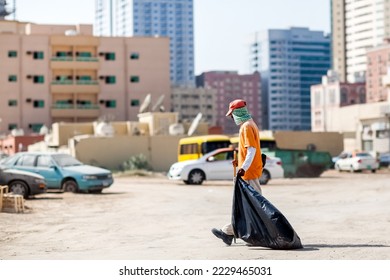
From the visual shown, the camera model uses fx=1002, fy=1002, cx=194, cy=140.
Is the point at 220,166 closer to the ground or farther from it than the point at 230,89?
closer to the ground

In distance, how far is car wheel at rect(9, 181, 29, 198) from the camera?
2573 cm

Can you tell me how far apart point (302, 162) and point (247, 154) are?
30501mm

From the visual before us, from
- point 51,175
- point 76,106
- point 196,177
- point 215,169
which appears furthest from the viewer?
point 76,106

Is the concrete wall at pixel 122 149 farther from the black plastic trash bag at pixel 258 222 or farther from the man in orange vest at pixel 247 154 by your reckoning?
the black plastic trash bag at pixel 258 222

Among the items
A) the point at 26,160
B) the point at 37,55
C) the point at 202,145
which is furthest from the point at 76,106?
the point at 26,160

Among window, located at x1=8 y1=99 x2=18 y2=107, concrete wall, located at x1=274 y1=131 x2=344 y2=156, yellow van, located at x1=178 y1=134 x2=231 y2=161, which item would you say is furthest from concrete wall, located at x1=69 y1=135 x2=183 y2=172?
yellow van, located at x1=178 y1=134 x2=231 y2=161

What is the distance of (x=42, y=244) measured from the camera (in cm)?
1314

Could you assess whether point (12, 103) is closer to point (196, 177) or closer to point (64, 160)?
point (196, 177)

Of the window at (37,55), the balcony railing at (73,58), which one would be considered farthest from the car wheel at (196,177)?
the balcony railing at (73,58)

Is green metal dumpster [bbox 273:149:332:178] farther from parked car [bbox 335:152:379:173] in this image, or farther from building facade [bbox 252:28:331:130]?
building facade [bbox 252:28:331:130]

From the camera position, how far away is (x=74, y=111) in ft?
234

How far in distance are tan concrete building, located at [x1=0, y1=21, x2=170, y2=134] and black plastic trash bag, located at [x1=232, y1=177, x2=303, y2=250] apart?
154 feet
